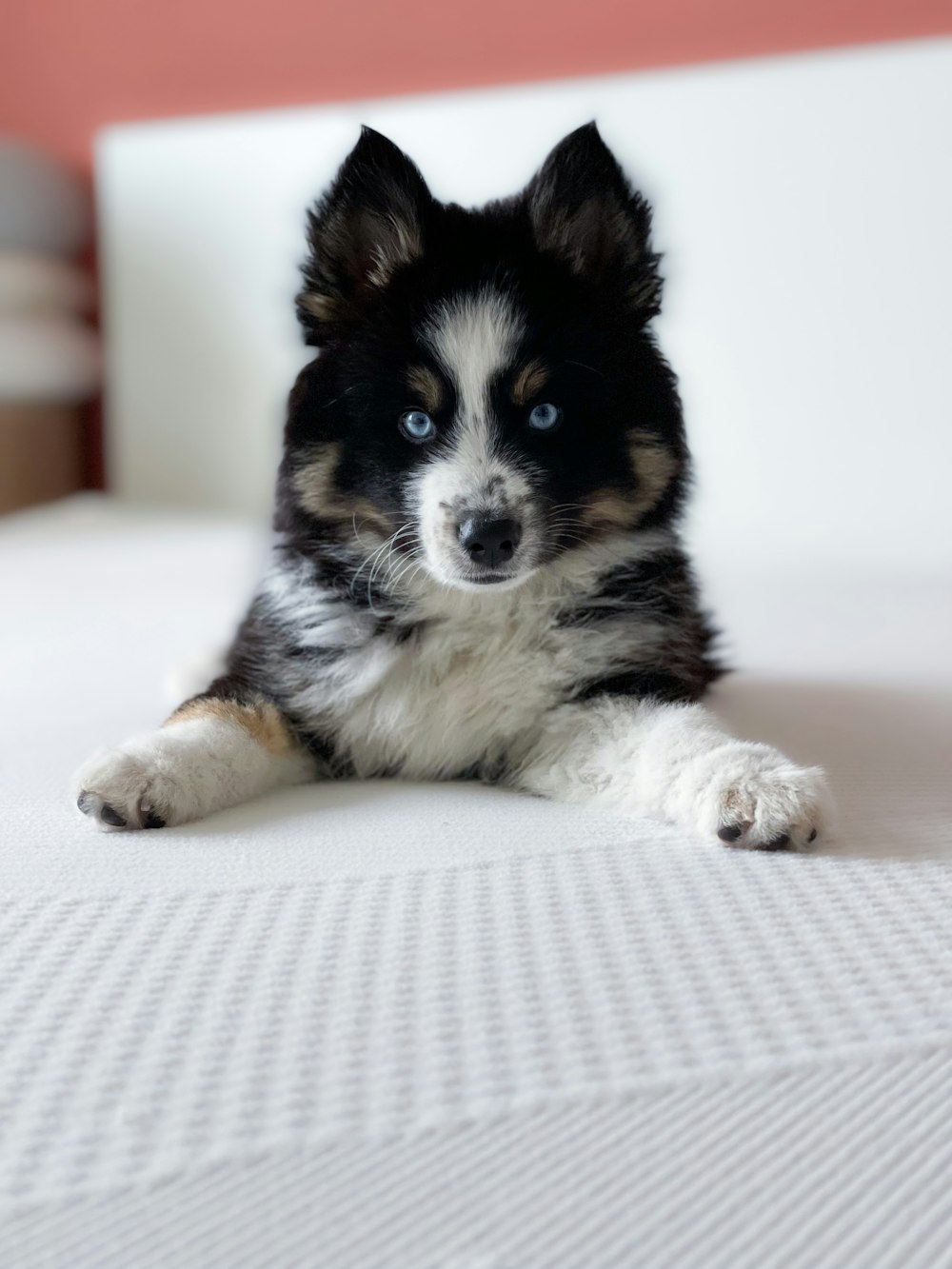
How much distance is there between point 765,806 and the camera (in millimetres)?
1641

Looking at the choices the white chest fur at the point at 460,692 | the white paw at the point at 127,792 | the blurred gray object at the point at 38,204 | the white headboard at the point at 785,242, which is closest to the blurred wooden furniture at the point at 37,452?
the blurred gray object at the point at 38,204

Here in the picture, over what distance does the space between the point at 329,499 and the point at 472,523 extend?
293mm

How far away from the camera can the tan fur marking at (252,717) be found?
6.43 feet

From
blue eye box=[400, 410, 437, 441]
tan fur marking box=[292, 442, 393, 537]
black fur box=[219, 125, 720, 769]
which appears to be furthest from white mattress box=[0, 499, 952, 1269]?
blue eye box=[400, 410, 437, 441]

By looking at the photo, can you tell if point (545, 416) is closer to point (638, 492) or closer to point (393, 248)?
point (638, 492)

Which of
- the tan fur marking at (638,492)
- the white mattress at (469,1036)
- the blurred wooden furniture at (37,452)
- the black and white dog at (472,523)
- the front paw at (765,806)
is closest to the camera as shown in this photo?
the white mattress at (469,1036)

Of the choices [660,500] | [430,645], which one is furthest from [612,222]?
[430,645]

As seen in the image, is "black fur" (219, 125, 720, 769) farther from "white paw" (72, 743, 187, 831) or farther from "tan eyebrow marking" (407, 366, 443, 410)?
"white paw" (72, 743, 187, 831)

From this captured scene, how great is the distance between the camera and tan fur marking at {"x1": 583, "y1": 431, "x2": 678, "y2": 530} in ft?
6.52

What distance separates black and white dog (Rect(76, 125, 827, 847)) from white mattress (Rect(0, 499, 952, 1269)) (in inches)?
4.2

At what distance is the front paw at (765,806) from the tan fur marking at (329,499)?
0.62m

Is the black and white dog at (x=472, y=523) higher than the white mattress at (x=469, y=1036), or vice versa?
the black and white dog at (x=472, y=523)

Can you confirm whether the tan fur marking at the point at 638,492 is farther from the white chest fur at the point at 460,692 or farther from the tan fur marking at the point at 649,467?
the white chest fur at the point at 460,692

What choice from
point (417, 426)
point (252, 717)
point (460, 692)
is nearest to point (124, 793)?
point (252, 717)
